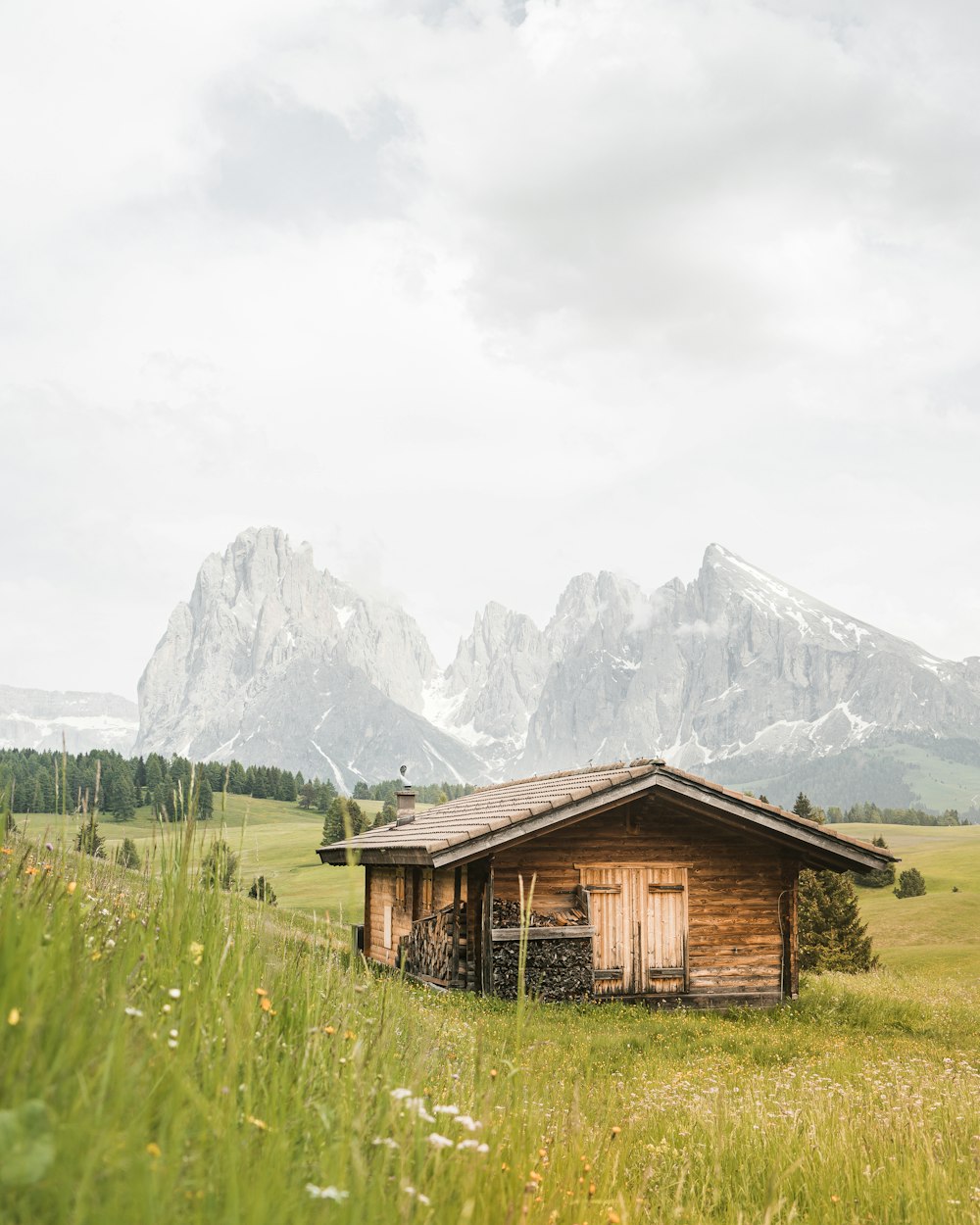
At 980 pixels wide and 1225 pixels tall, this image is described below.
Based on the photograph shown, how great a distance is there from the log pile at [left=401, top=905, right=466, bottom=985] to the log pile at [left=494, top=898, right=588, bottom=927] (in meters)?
0.78

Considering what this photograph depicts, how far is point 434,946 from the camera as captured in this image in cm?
2073

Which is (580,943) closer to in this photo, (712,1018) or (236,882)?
(712,1018)

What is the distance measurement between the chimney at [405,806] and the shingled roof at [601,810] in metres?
5.26

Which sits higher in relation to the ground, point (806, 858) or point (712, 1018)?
point (806, 858)

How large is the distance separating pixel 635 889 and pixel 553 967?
2.21 meters

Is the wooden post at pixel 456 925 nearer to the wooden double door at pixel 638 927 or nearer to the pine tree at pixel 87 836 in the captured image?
the wooden double door at pixel 638 927

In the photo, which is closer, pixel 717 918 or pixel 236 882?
pixel 236 882

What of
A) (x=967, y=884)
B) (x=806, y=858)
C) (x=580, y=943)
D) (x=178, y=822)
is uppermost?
(x=178, y=822)

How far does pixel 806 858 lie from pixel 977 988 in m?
9.63

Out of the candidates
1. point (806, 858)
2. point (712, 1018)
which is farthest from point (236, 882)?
point (806, 858)

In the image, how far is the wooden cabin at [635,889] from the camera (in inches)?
734

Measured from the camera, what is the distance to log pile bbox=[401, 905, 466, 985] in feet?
64.7

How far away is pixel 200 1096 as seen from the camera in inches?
105

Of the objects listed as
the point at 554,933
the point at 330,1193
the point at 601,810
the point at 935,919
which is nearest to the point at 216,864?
the point at 330,1193
